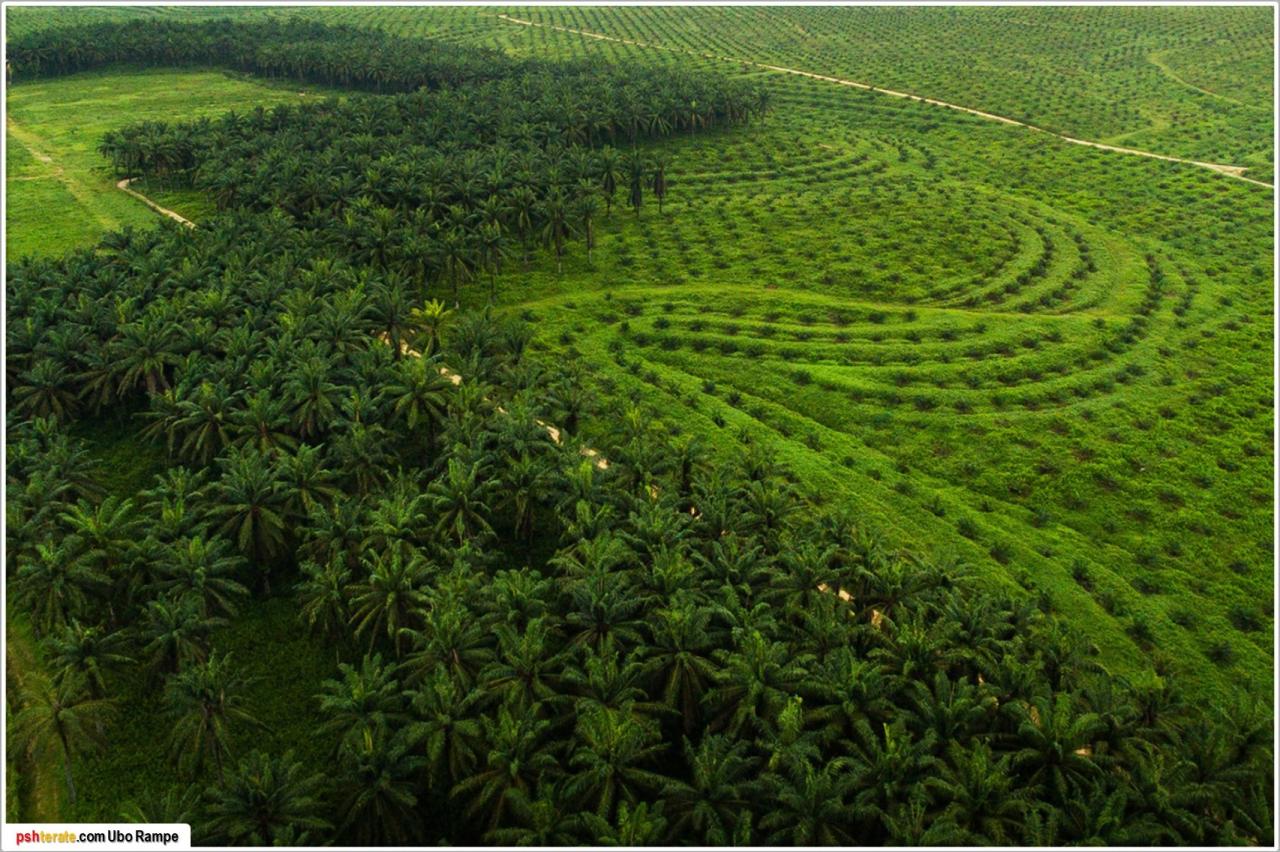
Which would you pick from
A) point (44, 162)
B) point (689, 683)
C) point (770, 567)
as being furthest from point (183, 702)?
point (44, 162)

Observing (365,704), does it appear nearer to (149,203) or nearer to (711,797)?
(711,797)

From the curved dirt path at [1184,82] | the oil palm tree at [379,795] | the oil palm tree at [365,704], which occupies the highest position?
the curved dirt path at [1184,82]

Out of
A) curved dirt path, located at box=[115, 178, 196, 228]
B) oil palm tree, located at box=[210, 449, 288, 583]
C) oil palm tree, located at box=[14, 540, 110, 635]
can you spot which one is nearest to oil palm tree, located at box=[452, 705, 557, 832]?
oil palm tree, located at box=[210, 449, 288, 583]

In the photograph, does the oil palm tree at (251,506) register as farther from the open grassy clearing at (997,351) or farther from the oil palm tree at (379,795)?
the open grassy clearing at (997,351)

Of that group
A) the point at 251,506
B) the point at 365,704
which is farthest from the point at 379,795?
the point at 251,506

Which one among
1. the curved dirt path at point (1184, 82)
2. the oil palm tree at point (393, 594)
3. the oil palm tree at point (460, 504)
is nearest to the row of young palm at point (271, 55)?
the oil palm tree at point (460, 504)

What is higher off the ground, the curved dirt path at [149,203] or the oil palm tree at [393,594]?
the curved dirt path at [149,203]
